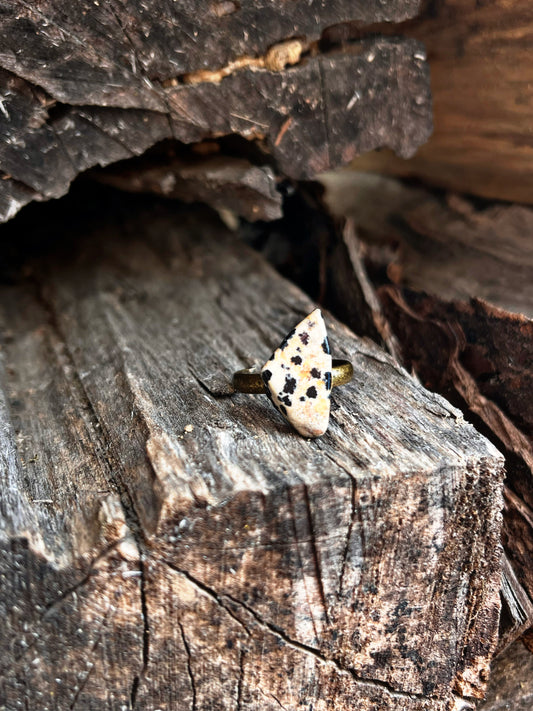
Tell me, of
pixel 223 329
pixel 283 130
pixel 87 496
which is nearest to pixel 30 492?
pixel 87 496

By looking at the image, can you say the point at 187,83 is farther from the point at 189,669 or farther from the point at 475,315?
the point at 189,669

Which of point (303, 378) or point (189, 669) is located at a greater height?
point (303, 378)

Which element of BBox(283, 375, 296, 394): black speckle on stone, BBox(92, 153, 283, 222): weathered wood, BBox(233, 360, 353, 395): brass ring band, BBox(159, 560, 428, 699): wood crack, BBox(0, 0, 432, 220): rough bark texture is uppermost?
BBox(0, 0, 432, 220): rough bark texture

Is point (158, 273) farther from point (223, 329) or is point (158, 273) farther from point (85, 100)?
point (85, 100)

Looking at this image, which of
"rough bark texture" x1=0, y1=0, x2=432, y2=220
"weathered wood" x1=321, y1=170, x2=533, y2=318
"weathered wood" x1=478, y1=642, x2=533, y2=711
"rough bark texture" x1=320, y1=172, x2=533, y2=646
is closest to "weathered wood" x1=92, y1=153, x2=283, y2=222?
"rough bark texture" x1=0, y1=0, x2=432, y2=220

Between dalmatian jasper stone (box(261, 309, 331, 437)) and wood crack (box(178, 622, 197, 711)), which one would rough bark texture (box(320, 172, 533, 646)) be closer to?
dalmatian jasper stone (box(261, 309, 331, 437))

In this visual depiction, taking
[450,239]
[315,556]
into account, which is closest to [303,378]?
[315,556]

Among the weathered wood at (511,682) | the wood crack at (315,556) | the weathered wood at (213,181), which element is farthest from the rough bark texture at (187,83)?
the weathered wood at (511,682)
